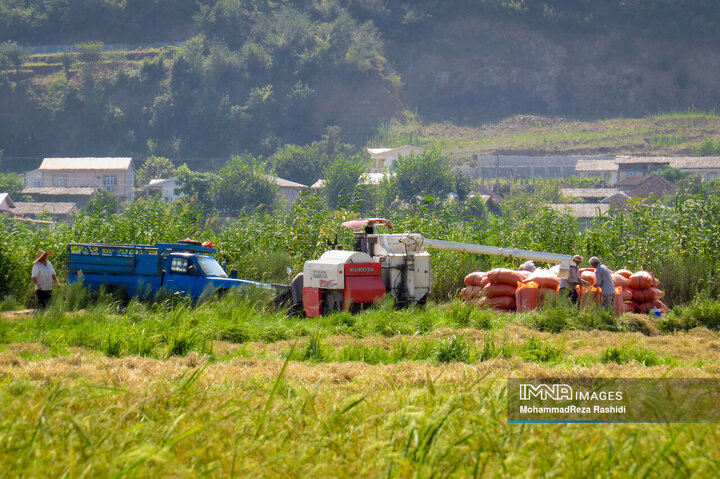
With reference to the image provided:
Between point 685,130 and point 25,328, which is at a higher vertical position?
point 685,130

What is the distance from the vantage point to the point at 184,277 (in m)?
18.4

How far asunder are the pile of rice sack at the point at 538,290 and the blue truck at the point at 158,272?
474 centimetres

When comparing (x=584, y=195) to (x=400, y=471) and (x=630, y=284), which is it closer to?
(x=630, y=284)

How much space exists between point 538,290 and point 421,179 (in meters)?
62.9

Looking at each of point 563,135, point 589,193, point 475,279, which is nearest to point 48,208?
point 589,193

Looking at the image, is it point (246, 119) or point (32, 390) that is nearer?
point (32, 390)

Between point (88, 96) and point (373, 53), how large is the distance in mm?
44404

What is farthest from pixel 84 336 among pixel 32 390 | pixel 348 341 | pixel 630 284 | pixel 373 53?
pixel 373 53

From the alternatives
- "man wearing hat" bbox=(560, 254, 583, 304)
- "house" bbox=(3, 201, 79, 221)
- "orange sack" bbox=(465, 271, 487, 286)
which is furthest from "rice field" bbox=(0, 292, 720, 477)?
"house" bbox=(3, 201, 79, 221)

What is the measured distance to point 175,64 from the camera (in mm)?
124000

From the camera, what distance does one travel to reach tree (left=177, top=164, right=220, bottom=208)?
78.0 meters

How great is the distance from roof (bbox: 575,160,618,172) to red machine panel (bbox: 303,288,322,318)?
76213 millimetres

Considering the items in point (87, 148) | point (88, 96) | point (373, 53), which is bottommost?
point (87, 148)

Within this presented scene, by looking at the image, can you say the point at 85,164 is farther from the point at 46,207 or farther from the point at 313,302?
the point at 313,302
